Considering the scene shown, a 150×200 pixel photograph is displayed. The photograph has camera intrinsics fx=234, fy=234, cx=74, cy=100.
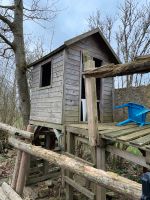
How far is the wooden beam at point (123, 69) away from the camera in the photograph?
326 centimetres

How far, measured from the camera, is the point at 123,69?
12.1 feet

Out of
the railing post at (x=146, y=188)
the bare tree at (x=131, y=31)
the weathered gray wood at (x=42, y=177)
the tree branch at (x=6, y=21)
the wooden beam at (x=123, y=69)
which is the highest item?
the bare tree at (x=131, y=31)

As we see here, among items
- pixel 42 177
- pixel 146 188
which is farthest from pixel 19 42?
pixel 146 188

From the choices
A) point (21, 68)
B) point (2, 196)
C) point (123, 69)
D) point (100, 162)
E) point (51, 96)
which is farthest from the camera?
point (21, 68)

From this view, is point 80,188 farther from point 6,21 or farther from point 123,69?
point 6,21

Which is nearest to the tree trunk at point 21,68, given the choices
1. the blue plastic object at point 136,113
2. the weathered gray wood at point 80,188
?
the weathered gray wood at point 80,188

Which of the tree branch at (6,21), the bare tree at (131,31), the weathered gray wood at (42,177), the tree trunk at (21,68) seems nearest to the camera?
the weathered gray wood at (42,177)


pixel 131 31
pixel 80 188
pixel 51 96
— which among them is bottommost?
pixel 80 188

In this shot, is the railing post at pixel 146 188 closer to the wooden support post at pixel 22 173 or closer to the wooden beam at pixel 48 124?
the wooden support post at pixel 22 173

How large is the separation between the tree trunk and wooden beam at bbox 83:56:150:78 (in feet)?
20.8

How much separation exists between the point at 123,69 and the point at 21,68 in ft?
24.9

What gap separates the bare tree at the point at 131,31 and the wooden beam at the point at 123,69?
1152cm

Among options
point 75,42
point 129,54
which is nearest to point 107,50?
point 75,42

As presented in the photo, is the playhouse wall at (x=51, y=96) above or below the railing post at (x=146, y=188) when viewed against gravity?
above
